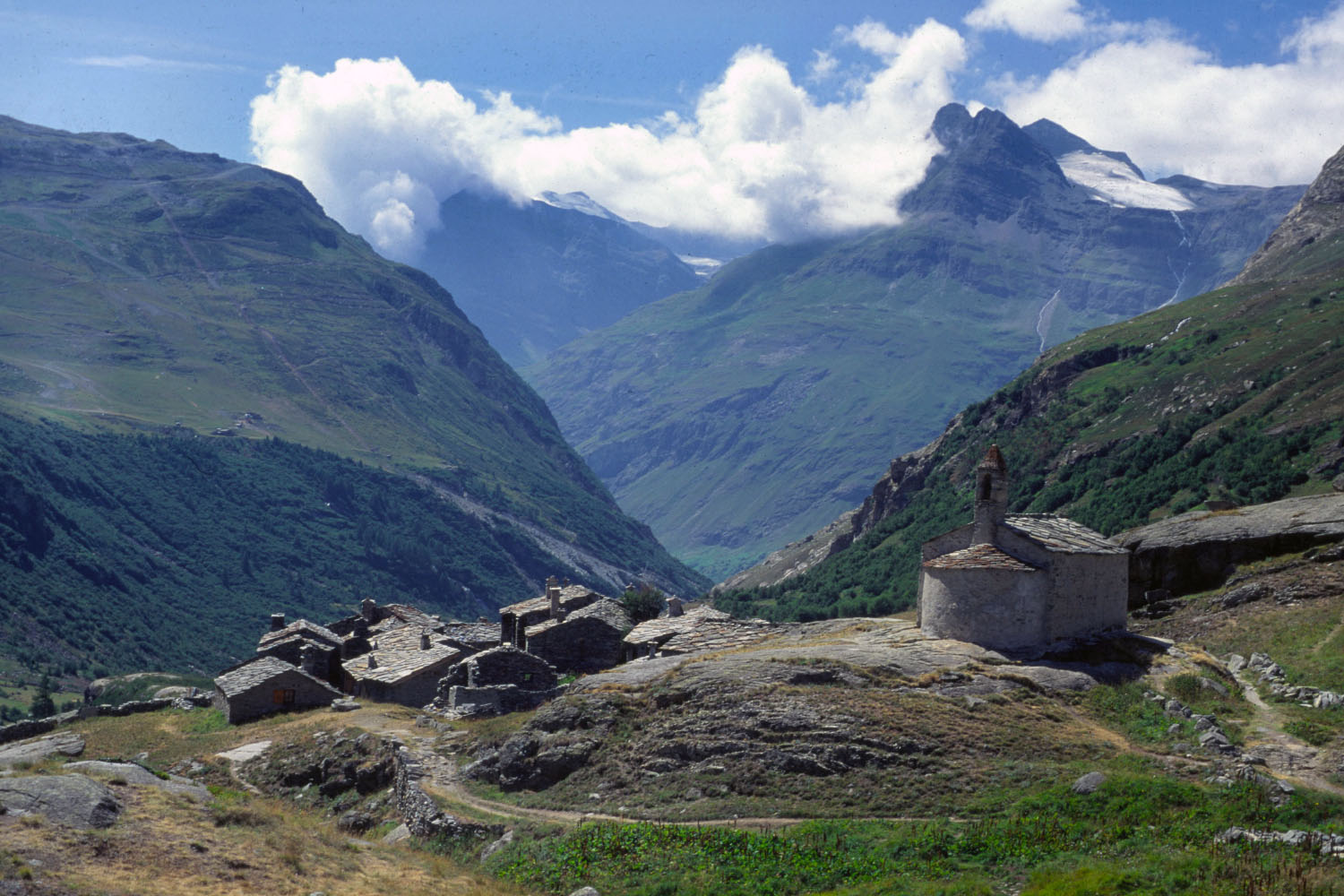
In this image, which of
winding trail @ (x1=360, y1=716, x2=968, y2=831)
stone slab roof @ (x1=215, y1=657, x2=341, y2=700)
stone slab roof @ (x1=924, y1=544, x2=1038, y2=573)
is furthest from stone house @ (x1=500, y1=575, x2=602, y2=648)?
stone slab roof @ (x1=924, y1=544, x2=1038, y2=573)

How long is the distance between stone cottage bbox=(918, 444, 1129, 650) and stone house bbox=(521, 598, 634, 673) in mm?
18118

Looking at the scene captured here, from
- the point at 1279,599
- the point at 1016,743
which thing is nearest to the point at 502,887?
the point at 1016,743

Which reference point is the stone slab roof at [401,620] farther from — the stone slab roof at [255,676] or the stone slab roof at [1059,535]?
the stone slab roof at [1059,535]

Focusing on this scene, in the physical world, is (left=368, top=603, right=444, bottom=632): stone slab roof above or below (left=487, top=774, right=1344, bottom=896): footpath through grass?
above

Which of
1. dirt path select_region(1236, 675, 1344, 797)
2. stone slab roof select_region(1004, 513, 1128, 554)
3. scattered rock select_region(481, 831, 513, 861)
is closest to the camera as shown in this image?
scattered rock select_region(481, 831, 513, 861)

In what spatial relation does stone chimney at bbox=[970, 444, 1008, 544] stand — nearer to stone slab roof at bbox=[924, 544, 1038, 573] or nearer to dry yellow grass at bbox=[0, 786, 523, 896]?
stone slab roof at bbox=[924, 544, 1038, 573]

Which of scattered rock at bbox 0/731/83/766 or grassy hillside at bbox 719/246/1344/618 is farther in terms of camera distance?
grassy hillside at bbox 719/246/1344/618

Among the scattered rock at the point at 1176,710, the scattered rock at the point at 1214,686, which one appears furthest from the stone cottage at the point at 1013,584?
the scattered rock at the point at 1176,710

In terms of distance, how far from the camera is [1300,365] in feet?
485

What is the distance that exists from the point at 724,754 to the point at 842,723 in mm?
3737

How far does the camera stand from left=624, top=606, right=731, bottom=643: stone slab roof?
58688mm

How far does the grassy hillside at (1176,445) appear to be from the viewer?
121 meters

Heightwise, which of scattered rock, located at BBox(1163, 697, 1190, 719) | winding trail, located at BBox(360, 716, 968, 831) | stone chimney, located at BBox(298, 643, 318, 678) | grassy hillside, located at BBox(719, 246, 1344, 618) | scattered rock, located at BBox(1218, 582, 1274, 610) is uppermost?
grassy hillside, located at BBox(719, 246, 1344, 618)

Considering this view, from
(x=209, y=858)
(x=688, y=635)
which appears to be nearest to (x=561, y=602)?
(x=688, y=635)
